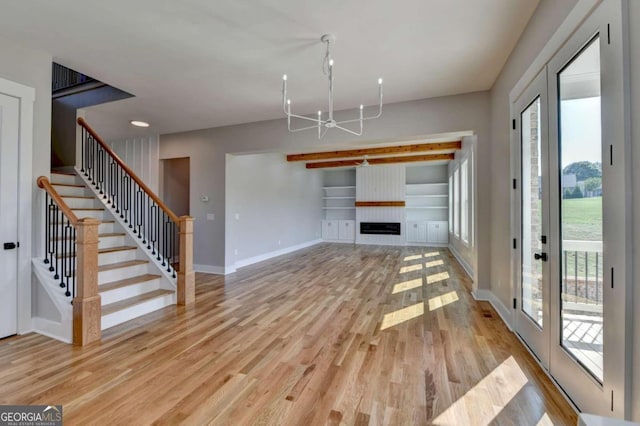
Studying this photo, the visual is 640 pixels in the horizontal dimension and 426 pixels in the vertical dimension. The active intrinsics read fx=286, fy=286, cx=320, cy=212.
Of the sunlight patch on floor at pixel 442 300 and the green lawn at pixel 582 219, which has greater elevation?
the green lawn at pixel 582 219

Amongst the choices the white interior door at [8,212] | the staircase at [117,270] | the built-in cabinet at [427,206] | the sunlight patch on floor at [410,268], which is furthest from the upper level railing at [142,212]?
the built-in cabinet at [427,206]

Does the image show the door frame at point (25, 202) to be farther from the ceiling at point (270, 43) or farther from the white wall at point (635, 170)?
the white wall at point (635, 170)

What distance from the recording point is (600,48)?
155cm

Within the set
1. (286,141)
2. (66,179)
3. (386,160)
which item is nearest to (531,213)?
(286,141)

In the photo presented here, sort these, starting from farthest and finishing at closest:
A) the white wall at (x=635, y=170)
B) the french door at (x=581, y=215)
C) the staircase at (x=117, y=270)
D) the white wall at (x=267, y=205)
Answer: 1. the white wall at (x=267, y=205)
2. the staircase at (x=117, y=270)
3. the french door at (x=581, y=215)
4. the white wall at (x=635, y=170)

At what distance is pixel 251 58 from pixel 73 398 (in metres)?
3.27

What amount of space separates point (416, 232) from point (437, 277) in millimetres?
4613

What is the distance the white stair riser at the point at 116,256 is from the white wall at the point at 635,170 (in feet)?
16.2

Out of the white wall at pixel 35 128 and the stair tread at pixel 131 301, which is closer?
the white wall at pixel 35 128

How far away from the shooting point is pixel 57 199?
2889 millimetres

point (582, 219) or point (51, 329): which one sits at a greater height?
point (582, 219)

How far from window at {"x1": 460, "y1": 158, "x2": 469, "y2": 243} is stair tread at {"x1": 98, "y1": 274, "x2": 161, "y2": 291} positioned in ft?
18.7

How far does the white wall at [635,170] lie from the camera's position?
1.28 meters

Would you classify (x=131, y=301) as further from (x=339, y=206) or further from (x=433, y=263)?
(x=339, y=206)
